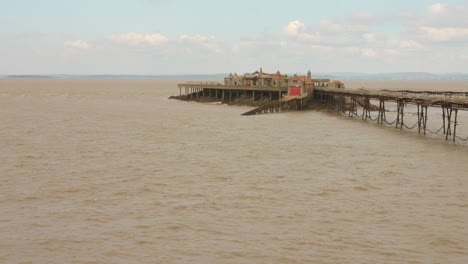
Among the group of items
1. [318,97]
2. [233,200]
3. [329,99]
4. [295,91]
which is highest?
[295,91]

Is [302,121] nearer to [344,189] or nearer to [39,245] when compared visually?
[344,189]

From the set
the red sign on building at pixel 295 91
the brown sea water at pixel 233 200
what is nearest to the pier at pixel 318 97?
Result: the red sign on building at pixel 295 91

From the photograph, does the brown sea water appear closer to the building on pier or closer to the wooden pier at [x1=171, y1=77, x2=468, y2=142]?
the wooden pier at [x1=171, y1=77, x2=468, y2=142]

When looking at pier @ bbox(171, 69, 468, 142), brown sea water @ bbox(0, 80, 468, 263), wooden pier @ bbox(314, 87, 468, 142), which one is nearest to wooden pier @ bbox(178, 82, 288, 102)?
pier @ bbox(171, 69, 468, 142)

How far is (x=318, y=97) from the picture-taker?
238 feet

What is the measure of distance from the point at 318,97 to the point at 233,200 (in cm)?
5351

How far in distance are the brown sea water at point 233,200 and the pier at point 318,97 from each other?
41.9 feet

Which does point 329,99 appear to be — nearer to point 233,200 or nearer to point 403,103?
point 403,103

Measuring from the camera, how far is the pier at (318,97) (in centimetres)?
5072

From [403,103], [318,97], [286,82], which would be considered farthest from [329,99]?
Answer: [403,103]

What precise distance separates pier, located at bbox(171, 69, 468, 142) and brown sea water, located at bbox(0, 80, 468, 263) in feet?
41.9

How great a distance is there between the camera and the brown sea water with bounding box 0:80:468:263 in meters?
15.6

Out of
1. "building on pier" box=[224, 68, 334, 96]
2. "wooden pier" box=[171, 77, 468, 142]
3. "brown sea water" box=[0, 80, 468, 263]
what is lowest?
"brown sea water" box=[0, 80, 468, 263]

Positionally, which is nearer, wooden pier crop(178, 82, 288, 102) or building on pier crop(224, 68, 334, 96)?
building on pier crop(224, 68, 334, 96)
